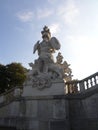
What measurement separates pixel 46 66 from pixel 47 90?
1.62m

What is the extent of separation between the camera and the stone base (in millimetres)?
11014

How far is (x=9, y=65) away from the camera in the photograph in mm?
33438

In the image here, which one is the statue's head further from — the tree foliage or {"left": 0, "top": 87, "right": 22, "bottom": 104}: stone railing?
the tree foliage

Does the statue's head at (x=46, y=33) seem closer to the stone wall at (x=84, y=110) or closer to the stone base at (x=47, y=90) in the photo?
the stone base at (x=47, y=90)

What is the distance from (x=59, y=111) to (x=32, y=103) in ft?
6.15

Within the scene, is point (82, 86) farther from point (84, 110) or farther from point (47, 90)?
point (47, 90)

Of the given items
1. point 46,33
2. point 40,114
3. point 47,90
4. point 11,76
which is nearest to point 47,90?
point 47,90

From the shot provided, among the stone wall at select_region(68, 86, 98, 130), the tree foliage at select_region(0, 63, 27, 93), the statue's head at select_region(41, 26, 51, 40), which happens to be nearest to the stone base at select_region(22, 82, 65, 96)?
the stone wall at select_region(68, 86, 98, 130)

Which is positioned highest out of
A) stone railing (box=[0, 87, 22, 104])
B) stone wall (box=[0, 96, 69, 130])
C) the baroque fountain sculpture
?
the baroque fountain sculpture

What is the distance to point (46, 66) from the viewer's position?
12.1 m

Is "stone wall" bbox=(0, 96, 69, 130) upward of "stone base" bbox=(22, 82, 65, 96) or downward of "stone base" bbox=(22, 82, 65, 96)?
downward

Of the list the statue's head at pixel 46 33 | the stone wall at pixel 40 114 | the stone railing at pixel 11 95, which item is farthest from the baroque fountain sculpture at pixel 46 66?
the stone railing at pixel 11 95

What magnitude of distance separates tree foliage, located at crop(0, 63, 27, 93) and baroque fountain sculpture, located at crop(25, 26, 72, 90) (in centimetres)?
1816

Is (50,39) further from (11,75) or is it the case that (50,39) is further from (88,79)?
(11,75)
